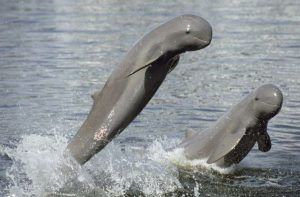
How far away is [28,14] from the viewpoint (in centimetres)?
3578

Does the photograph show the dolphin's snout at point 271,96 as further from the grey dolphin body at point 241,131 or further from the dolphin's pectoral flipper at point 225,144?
the dolphin's pectoral flipper at point 225,144

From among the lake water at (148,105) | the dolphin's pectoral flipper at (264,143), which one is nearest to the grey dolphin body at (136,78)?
the lake water at (148,105)

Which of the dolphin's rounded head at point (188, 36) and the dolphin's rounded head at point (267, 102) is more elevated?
the dolphin's rounded head at point (188, 36)

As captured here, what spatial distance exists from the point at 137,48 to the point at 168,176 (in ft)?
7.26

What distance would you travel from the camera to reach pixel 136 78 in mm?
11336

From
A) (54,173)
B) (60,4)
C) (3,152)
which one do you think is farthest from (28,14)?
(54,173)

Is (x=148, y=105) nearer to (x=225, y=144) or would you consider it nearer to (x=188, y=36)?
(x=225, y=144)

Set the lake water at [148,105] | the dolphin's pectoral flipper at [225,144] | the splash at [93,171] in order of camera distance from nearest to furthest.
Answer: the splash at [93,171] < the lake water at [148,105] < the dolphin's pectoral flipper at [225,144]

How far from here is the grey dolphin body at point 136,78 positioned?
11125mm

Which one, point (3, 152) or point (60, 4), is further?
point (60, 4)

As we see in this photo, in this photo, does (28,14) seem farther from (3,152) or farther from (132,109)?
(132,109)

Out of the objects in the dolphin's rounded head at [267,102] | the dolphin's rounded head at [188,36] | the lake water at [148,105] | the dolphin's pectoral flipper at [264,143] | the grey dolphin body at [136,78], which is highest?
the dolphin's rounded head at [188,36]

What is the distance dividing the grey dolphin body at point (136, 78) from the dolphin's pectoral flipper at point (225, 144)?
1.75 metres

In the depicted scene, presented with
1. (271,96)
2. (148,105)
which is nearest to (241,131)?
(271,96)
